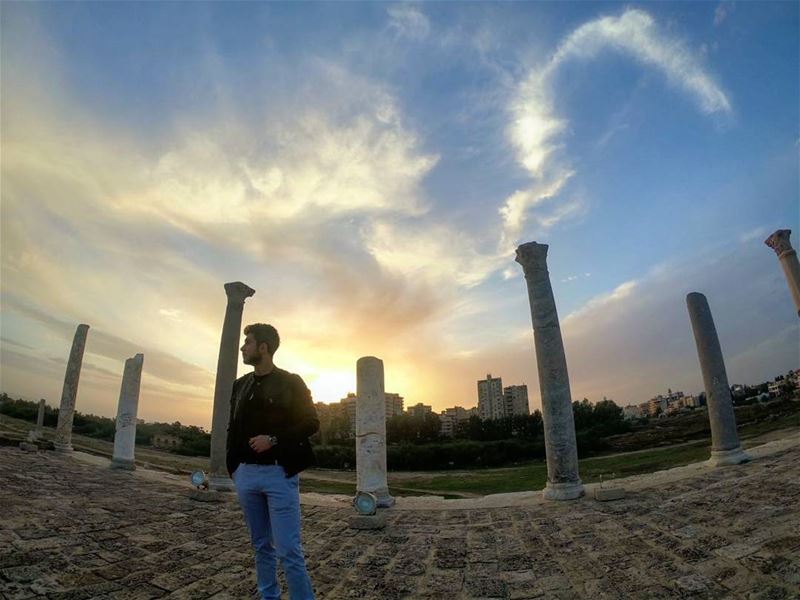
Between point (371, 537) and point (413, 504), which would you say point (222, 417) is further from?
point (371, 537)

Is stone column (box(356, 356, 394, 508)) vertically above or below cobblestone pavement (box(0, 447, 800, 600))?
above

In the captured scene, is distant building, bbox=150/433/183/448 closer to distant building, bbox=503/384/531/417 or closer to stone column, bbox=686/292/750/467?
stone column, bbox=686/292/750/467

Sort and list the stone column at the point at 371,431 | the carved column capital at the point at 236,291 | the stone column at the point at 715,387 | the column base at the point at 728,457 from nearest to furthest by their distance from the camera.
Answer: the column base at the point at 728,457
the stone column at the point at 371,431
the stone column at the point at 715,387
the carved column capital at the point at 236,291

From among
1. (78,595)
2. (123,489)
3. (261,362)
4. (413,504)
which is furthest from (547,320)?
(123,489)

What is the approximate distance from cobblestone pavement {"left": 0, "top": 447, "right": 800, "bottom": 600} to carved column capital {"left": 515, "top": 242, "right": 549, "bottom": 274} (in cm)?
533

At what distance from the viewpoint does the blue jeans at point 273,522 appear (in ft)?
10.3

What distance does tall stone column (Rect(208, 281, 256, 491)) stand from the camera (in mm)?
12477

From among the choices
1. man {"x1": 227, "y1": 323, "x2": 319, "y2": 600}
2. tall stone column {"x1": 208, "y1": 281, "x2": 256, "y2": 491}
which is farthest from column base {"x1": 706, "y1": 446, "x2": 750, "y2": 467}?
tall stone column {"x1": 208, "y1": 281, "x2": 256, "y2": 491}

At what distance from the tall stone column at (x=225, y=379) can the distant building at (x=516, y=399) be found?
106 metres

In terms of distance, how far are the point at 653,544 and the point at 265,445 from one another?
5.19 m

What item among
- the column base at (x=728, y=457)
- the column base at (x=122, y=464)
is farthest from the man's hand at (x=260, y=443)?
the column base at (x=122, y=464)

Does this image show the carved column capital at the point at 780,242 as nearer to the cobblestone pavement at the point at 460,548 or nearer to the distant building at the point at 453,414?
the cobblestone pavement at the point at 460,548

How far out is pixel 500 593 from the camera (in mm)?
4629

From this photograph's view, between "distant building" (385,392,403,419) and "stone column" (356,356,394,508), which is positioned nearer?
"stone column" (356,356,394,508)
